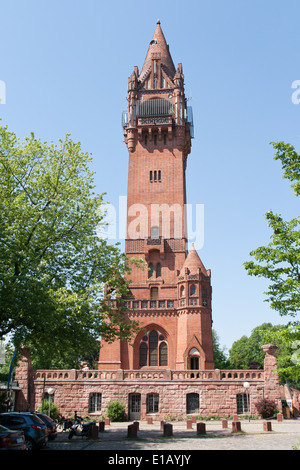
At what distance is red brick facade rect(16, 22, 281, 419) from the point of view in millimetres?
31859

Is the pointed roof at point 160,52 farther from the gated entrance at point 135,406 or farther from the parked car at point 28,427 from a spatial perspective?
the parked car at point 28,427

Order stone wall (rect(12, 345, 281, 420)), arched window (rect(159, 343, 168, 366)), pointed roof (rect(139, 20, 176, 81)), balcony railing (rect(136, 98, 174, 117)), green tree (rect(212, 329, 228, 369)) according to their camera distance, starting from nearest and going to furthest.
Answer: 1. stone wall (rect(12, 345, 281, 420))
2. arched window (rect(159, 343, 168, 366))
3. balcony railing (rect(136, 98, 174, 117))
4. pointed roof (rect(139, 20, 176, 81))
5. green tree (rect(212, 329, 228, 369))

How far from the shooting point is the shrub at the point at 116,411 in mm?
30788

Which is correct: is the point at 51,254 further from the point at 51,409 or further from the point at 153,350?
the point at 153,350

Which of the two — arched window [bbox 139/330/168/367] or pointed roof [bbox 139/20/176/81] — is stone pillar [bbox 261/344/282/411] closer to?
arched window [bbox 139/330/168/367]

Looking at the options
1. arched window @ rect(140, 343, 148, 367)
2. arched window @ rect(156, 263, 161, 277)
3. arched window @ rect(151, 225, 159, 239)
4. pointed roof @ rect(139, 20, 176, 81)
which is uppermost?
pointed roof @ rect(139, 20, 176, 81)

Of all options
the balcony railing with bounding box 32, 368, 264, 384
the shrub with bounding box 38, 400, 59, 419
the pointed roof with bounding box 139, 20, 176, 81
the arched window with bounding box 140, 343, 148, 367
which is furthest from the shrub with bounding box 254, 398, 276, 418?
the pointed roof with bounding box 139, 20, 176, 81

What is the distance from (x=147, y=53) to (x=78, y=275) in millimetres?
41680

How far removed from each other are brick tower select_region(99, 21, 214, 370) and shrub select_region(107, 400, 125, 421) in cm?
437

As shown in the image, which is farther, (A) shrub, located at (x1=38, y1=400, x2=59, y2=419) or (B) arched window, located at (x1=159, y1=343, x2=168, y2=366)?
(B) arched window, located at (x1=159, y1=343, x2=168, y2=366)

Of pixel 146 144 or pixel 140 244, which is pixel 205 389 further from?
pixel 146 144

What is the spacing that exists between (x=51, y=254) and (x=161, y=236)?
80.5 ft

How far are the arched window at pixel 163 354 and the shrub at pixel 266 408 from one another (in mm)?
10713

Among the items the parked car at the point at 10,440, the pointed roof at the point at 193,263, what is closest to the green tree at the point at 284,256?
the parked car at the point at 10,440
